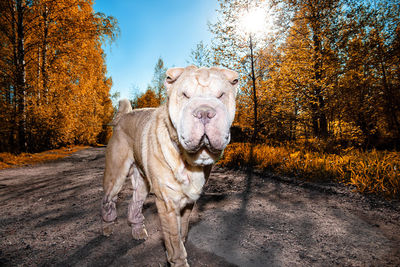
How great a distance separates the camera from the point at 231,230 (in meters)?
2.58

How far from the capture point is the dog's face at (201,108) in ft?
3.91

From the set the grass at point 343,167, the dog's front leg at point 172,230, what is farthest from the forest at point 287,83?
the dog's front leg at point 172,230

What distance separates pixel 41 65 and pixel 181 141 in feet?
45.1

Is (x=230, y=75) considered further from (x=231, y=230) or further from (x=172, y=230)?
(x=231, y=230)

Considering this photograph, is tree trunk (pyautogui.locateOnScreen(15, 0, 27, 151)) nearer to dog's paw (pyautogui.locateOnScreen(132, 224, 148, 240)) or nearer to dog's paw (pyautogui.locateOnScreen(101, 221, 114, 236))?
dog's paw (pyautogui.locateOnScreen(101, 221, 114, 236))

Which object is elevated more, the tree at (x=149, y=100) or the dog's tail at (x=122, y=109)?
the tree at (x=149, y=100)

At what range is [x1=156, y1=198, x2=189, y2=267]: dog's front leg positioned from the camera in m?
1.61

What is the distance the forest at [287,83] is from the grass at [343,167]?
0.03m

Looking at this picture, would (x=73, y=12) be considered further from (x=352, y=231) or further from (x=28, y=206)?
(x=352, y=231)

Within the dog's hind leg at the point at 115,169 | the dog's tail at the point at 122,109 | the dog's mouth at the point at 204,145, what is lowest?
the dog's hind leg at the point at 115,169

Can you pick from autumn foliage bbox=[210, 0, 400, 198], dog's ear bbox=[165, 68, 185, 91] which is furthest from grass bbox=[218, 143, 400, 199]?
dog's ear bbox=[165, 68, 185, 91]

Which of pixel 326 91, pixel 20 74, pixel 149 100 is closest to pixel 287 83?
pixel 326 91

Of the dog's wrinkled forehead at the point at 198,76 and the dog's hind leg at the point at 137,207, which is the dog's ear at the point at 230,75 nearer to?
the dog's wrinkled forehead at the point at 198,76

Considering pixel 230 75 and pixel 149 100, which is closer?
pixel 230 75
